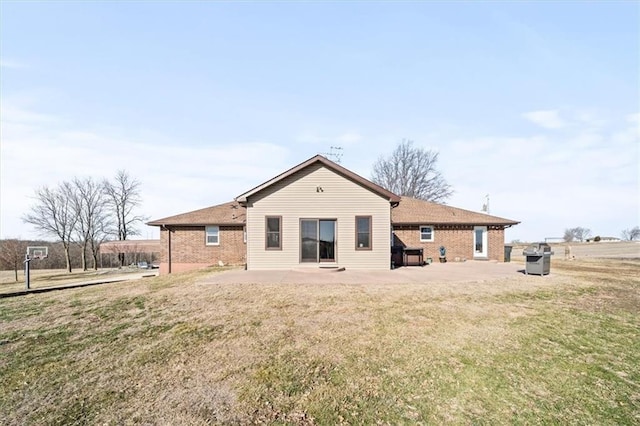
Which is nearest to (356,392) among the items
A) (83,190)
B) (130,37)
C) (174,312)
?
(174,312)

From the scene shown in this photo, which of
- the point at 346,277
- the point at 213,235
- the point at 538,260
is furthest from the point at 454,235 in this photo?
the point at 213,235

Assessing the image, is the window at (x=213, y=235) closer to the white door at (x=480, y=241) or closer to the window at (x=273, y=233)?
the window at (x=273, y=233)

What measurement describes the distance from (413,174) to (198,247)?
101ft

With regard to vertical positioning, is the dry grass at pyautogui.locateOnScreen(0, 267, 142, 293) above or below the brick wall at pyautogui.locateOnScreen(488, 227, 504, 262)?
below

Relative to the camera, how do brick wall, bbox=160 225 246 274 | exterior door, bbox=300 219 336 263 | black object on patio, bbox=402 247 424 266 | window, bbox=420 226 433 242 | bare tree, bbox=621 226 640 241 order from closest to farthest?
exterior door, bbox=300 219 336 263
black object on patio, bbox=402 247 424 266
brick wall, bbox=160 225 246 274
window, bbox=420 226 433 242
bare tree, bbox=621 226 640 241

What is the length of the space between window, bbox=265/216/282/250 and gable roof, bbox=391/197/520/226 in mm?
7820

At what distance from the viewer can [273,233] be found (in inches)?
554

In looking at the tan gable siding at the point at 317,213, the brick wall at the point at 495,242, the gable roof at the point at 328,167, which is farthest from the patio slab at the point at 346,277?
the brick wall at the point at 495,242

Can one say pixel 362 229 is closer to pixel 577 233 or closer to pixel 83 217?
pixel 83 217

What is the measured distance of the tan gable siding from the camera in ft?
45.8

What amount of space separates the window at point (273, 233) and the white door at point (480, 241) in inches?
489

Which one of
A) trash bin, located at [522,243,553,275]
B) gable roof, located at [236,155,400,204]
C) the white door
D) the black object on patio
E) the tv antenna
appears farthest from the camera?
the white door

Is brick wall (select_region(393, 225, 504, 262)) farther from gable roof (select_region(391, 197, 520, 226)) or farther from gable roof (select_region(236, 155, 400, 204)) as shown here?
gable roof (select_region(236, 155, 400, 204))

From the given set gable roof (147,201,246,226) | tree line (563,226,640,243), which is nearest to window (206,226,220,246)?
gable roof (147,201,246,226)
